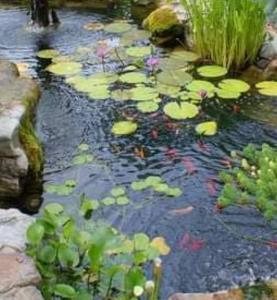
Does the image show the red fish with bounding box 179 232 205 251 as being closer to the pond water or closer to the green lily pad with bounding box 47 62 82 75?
the pond water

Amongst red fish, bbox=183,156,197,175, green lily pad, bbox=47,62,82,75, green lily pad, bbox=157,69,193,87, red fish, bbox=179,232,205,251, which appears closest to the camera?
red fish, bbox=179,232,205,251

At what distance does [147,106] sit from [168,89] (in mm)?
386

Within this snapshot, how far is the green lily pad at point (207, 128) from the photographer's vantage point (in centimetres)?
454

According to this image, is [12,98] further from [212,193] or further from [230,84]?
[230,84]

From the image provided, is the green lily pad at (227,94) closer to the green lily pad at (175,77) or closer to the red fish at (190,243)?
the green lily pad at (175,77)

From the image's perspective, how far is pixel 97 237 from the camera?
8.79 feet

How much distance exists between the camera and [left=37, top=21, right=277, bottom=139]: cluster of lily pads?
4879mm

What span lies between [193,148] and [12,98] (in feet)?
4.33

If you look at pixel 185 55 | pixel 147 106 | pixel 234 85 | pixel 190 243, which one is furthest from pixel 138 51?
pixel 190 243

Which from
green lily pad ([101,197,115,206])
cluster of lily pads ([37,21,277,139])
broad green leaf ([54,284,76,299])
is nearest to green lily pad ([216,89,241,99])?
cluster of lily pads ([37,21,277,139])

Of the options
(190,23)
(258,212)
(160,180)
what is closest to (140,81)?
(190,23)

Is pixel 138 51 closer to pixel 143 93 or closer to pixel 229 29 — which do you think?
pixel 229 29

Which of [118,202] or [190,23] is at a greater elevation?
[190,23]

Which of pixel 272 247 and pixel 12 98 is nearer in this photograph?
pixel 272 247
